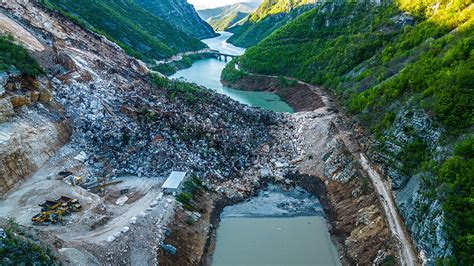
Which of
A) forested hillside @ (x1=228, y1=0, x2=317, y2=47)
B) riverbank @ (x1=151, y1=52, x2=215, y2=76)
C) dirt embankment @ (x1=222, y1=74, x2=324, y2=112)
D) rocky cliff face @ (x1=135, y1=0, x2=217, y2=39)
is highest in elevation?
rocky cliff face @ (x1=135, y1=0, x2=217, y2=39)

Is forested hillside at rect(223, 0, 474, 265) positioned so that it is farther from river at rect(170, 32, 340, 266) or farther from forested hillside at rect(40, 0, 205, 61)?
forested hillside at rect(40, 0, 205, 61)

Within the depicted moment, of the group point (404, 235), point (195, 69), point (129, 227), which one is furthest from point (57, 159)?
point (195, 69)

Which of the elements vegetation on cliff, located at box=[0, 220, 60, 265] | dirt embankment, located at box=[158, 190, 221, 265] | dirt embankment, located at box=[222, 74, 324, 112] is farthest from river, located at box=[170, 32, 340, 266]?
dirt embankment, located at box=[222, 74, 324, 112]

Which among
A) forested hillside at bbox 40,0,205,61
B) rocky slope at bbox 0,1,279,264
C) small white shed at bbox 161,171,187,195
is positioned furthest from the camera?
forested hillside at bbox 40,0,205,61

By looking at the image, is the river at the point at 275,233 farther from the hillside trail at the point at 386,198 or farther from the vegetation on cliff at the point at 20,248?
the vegetation on cliff at the point at 20,248

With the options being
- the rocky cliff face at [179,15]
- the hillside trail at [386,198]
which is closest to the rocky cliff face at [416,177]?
the hillside trail at [386,198]

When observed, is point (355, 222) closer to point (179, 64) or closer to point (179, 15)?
point (179, 64)
